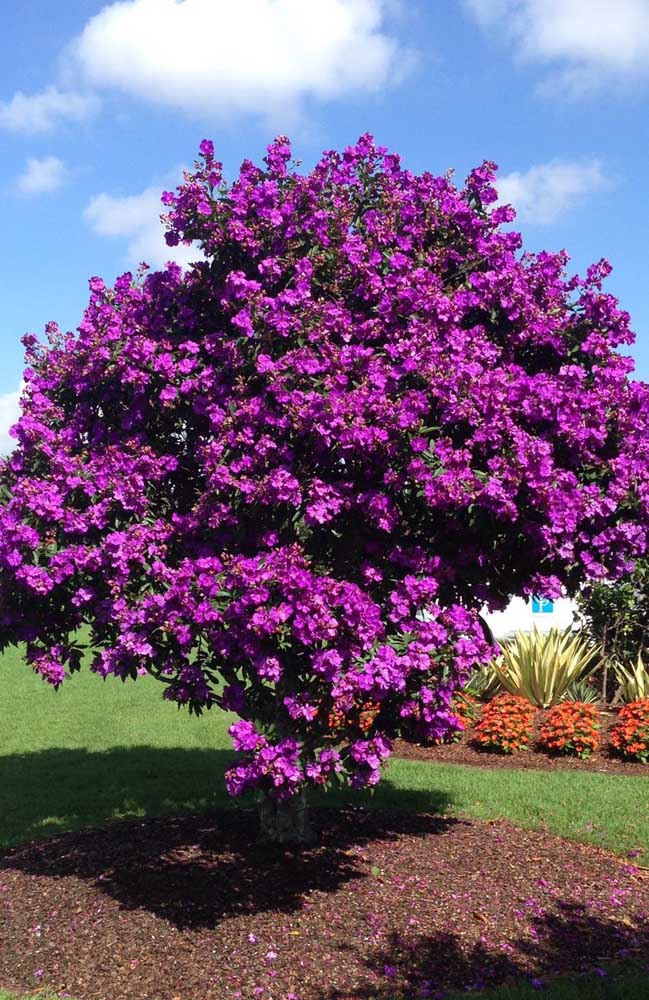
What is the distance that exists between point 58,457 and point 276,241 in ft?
7.29

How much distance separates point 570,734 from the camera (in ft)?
40.0

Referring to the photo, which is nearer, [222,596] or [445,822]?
[222,596]

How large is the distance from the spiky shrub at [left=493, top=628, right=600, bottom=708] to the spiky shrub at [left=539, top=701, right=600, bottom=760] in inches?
88.3

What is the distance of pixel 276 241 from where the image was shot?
693 centimetres

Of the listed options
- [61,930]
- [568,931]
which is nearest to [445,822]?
[568,931]

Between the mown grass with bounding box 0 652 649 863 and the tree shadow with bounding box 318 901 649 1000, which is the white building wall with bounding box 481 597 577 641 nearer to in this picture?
the mown grass with bounding box 0 652 649 863

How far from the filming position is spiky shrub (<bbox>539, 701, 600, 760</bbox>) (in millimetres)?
12164

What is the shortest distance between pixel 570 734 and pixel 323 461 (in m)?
7.43

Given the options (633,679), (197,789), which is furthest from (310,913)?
(633,679)

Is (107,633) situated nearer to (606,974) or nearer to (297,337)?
(297,337)

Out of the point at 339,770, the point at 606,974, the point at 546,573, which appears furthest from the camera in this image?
the point at 546,573

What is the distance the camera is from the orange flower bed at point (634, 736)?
1192cm

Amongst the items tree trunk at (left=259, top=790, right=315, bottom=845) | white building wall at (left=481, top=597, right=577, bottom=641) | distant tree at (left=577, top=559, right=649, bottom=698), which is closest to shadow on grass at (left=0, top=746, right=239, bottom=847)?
tree trunk at (left=259, top=790, right=315, bottom=845)

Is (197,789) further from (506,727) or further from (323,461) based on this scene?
(323,461)
